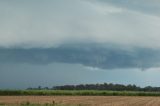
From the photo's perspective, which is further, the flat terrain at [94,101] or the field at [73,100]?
the flat terrain at [94,101]

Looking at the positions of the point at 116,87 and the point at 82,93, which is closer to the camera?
the point at 82,93

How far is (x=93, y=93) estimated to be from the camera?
126 meters

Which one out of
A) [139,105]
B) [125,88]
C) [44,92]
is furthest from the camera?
[125,88]

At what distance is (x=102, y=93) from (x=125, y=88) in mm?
60545

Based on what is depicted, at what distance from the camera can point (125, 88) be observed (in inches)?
7372

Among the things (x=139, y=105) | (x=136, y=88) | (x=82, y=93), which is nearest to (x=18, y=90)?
(x=82, y=93)

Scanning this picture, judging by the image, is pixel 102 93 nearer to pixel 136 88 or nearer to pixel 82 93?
pixel 82 93

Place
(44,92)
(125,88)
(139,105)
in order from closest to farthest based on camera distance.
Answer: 1. (139,105)
2. (44,92)
3. (125,88)

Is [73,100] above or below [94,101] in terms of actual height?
above

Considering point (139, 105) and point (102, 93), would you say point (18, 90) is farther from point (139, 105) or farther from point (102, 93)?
point (139, 105)

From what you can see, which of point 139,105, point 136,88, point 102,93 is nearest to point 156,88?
point 136,88

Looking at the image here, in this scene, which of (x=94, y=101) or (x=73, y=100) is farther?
(x=73, y=100)

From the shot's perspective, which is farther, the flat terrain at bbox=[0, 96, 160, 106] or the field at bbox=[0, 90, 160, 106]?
the flat terrain at bbox=[0, 96, 160, 106]

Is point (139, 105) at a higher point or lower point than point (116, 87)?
lower
